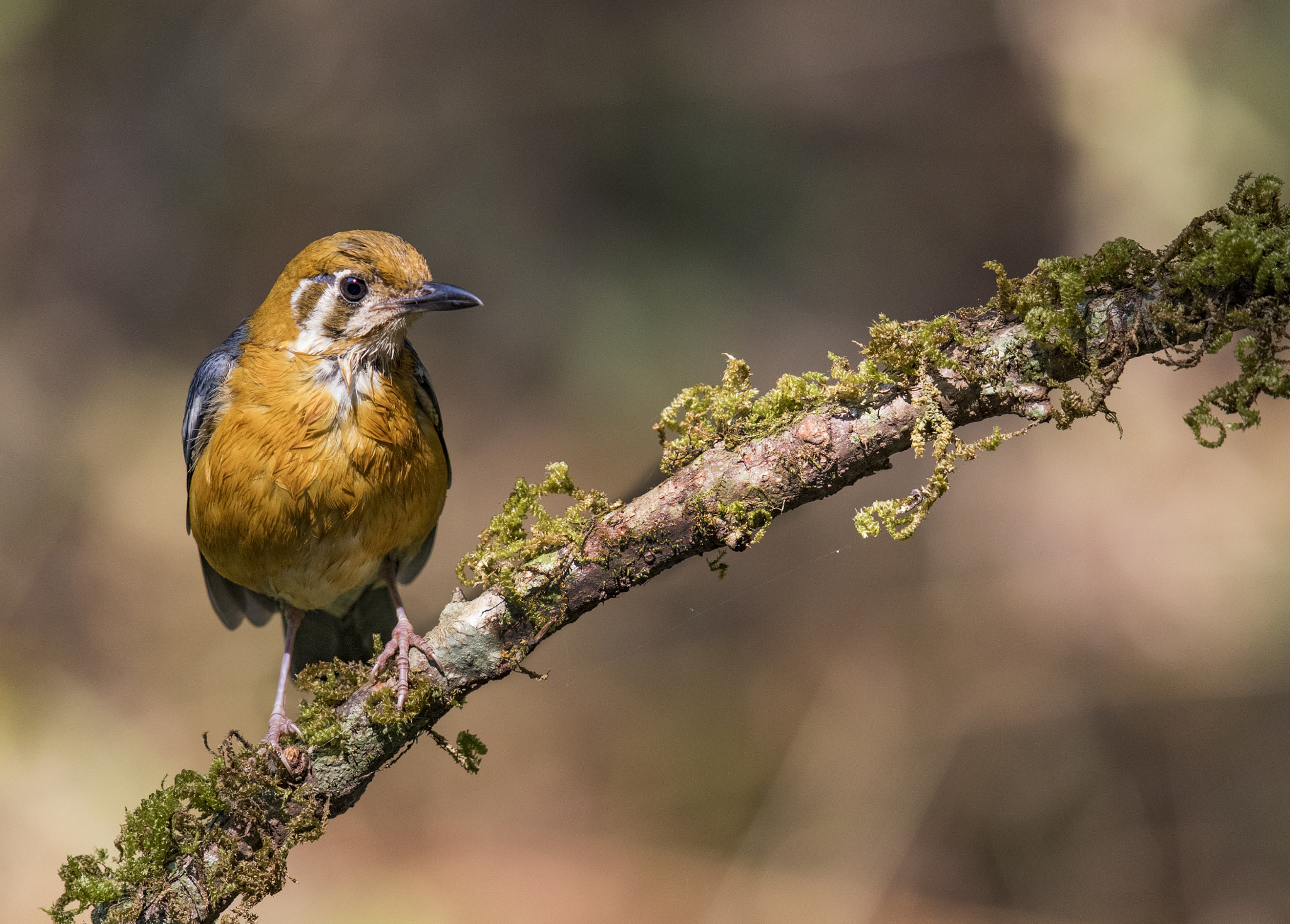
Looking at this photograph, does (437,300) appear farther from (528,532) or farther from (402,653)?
(402,653)

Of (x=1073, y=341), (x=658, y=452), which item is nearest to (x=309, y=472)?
(x=1073, y=341)

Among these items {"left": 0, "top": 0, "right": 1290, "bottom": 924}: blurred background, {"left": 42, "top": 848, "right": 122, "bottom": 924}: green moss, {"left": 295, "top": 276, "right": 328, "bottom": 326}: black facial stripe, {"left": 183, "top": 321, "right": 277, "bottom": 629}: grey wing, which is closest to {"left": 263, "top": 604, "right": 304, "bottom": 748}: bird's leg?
{"left": 183, "top": 321, "right": 277, "bottom": 629}: grey wing

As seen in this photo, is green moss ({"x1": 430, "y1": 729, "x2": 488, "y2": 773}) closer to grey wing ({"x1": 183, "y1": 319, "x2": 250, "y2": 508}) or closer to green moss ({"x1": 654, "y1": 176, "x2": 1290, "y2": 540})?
green moss ({"x1": 654, "y1": 176, "x2": 1290, "y2": 540})

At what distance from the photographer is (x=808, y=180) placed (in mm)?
8289

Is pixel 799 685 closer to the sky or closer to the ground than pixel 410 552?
closer to the sky

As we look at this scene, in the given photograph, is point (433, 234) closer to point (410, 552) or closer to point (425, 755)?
point (425, 755)

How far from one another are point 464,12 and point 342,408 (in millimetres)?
6722

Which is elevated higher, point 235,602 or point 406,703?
point 235,602

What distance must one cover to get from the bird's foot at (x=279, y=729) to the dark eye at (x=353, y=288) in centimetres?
158

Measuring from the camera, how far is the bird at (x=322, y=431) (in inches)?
131

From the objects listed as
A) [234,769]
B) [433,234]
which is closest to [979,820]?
[234,769]

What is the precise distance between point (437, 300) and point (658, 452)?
434 centimetres

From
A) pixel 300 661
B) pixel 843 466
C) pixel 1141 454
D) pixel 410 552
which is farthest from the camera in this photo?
pixel 1141 454

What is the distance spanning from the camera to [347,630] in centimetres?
459
